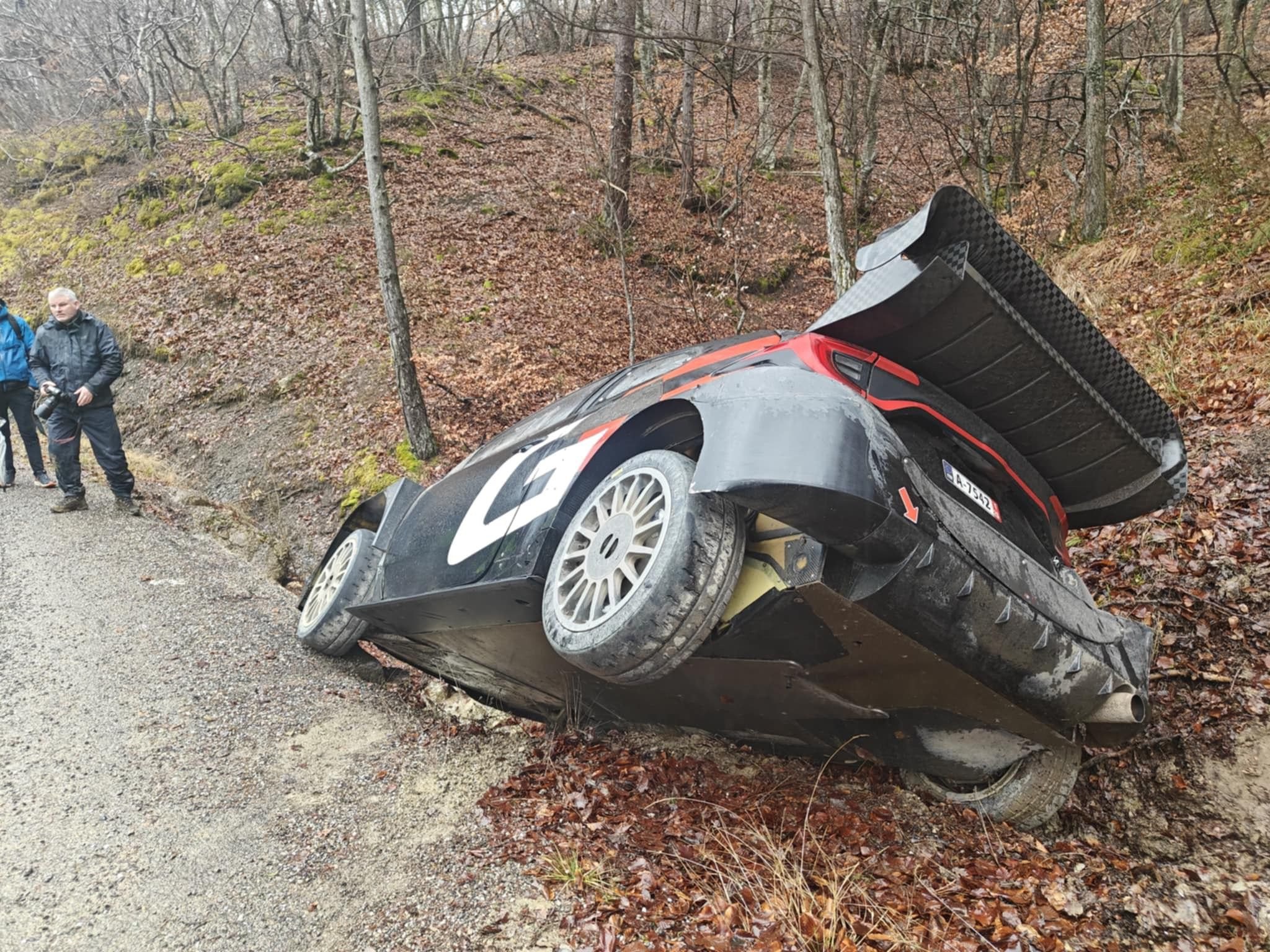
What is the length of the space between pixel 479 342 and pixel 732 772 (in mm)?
8409

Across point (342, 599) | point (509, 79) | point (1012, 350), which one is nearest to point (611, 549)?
point (1012, 350)

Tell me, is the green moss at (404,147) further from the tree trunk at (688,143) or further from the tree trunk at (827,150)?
the tree trunk at (827,150)

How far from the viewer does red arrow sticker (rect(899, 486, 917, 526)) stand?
2.34 meters

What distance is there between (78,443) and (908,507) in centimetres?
775

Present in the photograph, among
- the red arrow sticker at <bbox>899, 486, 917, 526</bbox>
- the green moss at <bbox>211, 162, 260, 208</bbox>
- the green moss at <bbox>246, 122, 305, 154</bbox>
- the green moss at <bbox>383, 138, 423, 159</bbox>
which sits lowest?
the red arrow sticker at <bbox>899, 486, 917, 526</bbox>

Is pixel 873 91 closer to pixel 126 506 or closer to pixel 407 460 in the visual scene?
pixel 407 460

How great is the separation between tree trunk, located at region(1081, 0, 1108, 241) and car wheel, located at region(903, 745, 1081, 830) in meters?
9.15

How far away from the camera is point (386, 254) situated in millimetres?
8617

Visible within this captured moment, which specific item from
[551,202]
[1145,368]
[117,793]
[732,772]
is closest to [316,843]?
[117,793]

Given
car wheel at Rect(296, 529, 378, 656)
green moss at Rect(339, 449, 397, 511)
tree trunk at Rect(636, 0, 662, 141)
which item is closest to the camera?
green moss at Rect(339, 449, 397, 511)

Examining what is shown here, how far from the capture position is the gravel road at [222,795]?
280 centimetres

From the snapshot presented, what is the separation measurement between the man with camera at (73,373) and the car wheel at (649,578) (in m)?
6.13

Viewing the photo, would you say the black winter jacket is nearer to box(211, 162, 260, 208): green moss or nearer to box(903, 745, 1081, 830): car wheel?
box(903, 745, 1081, 830): car wheel

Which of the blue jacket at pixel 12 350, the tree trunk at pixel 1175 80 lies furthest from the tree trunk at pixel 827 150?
the tree trunk at pixel 1175 80
